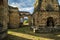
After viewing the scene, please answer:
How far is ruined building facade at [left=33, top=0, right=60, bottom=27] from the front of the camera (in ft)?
59.6

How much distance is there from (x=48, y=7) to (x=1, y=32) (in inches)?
436

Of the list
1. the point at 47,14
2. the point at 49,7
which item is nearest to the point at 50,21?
the point at 47,14

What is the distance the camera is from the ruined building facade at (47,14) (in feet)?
59.6

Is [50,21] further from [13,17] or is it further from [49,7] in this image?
[13,17]

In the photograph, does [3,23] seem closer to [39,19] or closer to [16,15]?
[39,19]

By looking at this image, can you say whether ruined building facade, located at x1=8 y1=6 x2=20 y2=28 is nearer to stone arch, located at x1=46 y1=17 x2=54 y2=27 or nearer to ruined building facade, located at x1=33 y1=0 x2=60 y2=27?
ruined building facade, located at x1=33 y1=0 x2=60 y2=27

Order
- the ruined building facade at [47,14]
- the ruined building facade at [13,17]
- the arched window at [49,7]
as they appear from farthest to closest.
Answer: the ruined building facade at [13,17] → the arched window at [49,7] → the ruined building facade at [47,14]

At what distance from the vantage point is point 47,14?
18.3 m

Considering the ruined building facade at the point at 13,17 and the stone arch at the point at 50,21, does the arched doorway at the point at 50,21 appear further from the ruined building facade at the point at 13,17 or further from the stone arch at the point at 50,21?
the ruined building facade at the point at 13,17

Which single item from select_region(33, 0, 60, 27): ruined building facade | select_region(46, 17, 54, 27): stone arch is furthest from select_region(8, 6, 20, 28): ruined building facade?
select_region(46, 17, 54, 27): stone arch

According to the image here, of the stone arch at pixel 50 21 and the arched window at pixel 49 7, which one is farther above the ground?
the arched window at pixel 49 7

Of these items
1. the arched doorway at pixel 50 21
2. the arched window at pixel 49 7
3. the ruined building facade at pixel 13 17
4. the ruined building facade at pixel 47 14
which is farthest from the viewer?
the ruined building facade at pixel 13 17


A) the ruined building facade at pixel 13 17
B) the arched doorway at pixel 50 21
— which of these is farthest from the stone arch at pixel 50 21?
the ruined building facade at pixel 13 17

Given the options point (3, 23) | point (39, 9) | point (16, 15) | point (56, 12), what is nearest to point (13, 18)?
point (16, 15)
